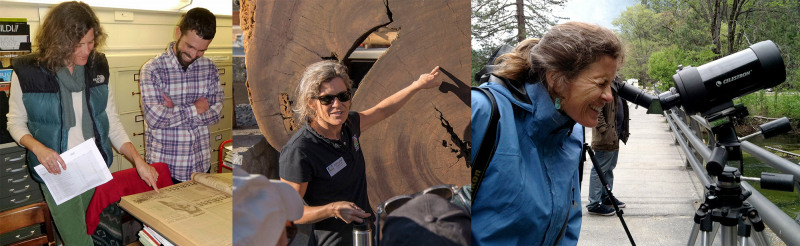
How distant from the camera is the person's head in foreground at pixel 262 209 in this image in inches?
33.5

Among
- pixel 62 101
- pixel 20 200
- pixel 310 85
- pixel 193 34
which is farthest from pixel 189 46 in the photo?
pixel 310 85

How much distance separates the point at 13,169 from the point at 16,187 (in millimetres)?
110

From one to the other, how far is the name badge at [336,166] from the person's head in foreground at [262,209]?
7 centimetres

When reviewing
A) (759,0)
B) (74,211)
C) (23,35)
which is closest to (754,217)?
(74,211)

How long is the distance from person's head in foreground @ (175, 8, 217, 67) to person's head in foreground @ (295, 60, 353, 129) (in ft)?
7.63

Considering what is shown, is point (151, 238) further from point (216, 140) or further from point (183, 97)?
point (216, 140)

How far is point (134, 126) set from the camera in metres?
3.41

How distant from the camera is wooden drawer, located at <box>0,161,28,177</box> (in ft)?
10.0

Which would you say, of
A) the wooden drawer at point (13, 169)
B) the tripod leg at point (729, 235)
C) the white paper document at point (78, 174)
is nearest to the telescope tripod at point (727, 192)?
the tripod leg at point (729, 235)

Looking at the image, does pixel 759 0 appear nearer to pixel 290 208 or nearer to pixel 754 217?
pixel 754 217

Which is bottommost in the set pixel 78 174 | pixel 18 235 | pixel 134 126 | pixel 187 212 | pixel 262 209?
pixel 18 235

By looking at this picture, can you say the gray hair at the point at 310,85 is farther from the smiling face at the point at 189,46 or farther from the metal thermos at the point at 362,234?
the smiling face at the point at 189,46

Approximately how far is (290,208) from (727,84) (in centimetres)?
134

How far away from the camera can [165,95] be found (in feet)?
9.91
